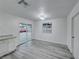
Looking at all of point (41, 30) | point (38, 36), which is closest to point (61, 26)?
point (41, 30)

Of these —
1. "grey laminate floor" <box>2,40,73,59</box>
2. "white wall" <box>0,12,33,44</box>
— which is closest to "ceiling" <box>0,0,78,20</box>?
"white wall" <box>0,12,33,44</box>

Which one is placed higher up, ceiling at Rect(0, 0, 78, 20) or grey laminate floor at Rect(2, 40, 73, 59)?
ceiling at Rect(0, 0, 78, 20)

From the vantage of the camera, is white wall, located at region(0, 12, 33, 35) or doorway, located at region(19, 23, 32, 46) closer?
white wall, located at region(0, 12, 33, 35)

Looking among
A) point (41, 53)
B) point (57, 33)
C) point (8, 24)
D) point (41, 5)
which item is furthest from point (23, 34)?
point (41, 5)

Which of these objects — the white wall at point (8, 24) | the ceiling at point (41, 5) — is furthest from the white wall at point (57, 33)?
the white wall at point (8, 24)

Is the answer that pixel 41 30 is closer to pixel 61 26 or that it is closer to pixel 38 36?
pixel 38 36

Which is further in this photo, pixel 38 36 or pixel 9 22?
pixel 38 36

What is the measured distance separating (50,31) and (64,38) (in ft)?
5.24

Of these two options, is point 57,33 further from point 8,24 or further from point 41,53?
point 8,24

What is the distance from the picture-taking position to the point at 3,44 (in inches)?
120

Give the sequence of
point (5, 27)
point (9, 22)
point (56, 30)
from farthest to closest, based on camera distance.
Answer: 1. point (56, 30)
2. point (9, 22)
3. point (5, 27)

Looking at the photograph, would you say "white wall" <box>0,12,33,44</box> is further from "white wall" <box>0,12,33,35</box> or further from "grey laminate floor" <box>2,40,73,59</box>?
"grey laminate floor" <box>2,40,73,59</box>

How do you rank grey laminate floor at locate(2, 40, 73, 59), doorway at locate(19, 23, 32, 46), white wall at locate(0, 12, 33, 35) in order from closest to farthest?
grey laminate floor at locate(2, 40, 73, 59) → white wall at locate(0, 12, 33, 35) → doorway at locate(19, 23, 32, 46)

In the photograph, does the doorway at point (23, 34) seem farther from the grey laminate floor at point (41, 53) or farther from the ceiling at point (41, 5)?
the ceiling at point (41, 5)
